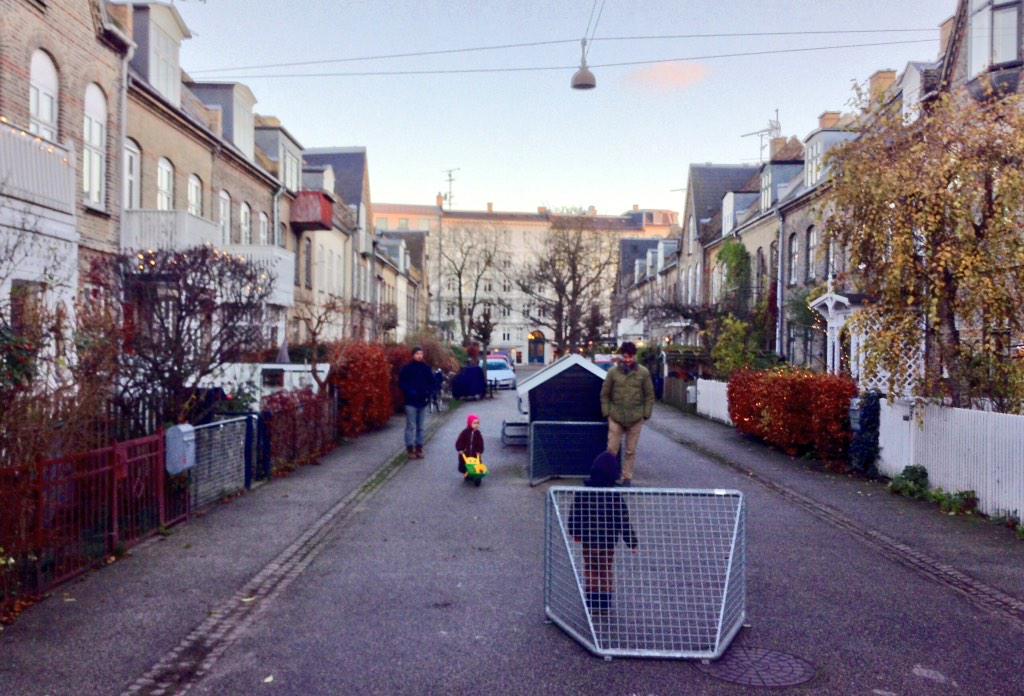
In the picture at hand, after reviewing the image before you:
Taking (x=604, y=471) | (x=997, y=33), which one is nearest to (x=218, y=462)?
(x=604, y=471)

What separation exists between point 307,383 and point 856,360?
1116cm

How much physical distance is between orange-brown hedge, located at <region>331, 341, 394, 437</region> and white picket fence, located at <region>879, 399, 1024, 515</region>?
1005cm

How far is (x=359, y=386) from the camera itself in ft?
63.9

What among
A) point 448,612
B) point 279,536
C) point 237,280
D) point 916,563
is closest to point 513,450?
point 237,280

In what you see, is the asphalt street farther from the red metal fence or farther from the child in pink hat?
the child in pink hat

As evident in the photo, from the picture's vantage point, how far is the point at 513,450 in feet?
58.7

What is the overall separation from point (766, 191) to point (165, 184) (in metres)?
23.1

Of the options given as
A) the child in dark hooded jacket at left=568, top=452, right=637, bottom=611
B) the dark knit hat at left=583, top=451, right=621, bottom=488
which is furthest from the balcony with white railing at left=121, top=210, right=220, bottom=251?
the child in dark hooded jacket at left=568, top=452, right=637, bottom=611

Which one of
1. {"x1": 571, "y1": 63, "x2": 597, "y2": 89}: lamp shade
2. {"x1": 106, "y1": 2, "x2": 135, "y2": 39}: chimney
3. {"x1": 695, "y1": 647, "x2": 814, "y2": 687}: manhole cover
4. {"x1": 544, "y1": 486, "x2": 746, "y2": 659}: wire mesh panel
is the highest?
{"x1": 106, "y1": 2, "x2": 135, "y2": 39}: chimney

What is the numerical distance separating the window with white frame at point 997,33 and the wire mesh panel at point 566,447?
11430 millimetres

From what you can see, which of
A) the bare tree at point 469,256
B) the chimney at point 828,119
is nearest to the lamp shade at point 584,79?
the chimney at point 828,119

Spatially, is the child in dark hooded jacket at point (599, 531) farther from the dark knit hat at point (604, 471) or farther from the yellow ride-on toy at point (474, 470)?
the yellow ride-on toy at point (474, 470)

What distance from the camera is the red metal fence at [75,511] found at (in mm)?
6652

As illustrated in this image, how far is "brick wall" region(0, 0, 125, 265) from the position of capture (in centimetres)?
1506
